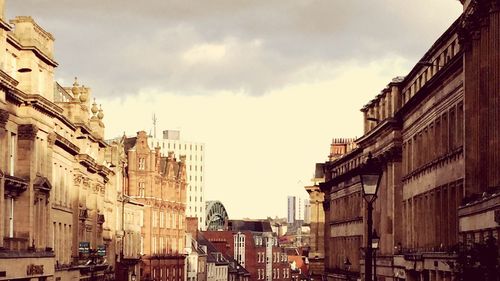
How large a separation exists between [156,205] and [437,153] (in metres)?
96.9

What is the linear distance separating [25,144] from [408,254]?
77.0ft

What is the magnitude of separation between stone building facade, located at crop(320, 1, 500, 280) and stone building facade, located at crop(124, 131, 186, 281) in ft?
158

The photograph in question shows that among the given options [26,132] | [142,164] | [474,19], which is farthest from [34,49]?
[142,164]

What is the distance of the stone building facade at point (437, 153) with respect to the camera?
140ft

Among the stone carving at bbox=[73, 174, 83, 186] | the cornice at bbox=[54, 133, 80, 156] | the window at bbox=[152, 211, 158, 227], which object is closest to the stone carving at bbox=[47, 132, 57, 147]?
the cornice at bbox=[54, 133, 80, 156]

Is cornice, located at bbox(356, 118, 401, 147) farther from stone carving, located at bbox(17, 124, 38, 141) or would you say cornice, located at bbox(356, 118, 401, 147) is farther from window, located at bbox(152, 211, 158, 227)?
window, located at bbox(152, 211, 158, 227)

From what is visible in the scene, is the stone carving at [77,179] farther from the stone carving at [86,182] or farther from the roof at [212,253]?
the roof at [212,253]

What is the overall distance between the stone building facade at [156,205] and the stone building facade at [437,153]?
158ft

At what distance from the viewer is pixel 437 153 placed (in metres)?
62.5

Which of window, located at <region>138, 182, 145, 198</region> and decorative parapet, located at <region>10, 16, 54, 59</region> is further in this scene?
window, located at <region>138, 182, 145, 198</region>

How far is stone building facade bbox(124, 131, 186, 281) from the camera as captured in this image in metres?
152

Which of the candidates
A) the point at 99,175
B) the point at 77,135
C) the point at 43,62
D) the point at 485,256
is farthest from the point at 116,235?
the point at 485,256

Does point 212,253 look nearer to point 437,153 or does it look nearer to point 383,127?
point 383,127

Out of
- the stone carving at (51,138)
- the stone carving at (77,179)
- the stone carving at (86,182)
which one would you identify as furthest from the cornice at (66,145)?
the stone carving at (86,182)
